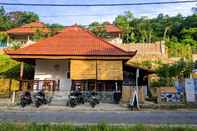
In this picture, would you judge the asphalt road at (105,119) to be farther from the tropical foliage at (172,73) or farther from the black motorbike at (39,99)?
the tropical foliage at (172,73)

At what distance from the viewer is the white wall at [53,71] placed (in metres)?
28.2

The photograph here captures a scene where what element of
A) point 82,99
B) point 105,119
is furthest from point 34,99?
point 105,119

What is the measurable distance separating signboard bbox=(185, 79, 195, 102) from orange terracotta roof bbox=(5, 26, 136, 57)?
454 centimetres

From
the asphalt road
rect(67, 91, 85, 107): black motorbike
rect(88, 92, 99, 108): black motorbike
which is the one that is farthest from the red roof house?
the asphalt road

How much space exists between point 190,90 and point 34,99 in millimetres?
10210

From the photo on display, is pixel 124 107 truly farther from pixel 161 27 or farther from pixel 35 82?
pixel 161 27

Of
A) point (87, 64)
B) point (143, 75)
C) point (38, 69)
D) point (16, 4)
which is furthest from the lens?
point (143, 75)

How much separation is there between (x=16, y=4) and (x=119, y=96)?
9386mm

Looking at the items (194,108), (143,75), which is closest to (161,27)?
(143,75)

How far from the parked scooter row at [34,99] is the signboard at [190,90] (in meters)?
9.32

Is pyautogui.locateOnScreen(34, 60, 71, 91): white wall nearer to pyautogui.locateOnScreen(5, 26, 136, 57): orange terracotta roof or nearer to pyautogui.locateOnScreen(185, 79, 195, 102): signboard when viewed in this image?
pyautogui.locateOnScreen(5, 26, 136, 57): orange terracotta roof

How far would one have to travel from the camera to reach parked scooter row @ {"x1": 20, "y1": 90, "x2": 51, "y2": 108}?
22.5m

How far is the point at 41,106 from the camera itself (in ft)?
73.6

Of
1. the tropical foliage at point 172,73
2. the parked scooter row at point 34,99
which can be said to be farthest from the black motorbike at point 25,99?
the tropical foliage at point 172,73
